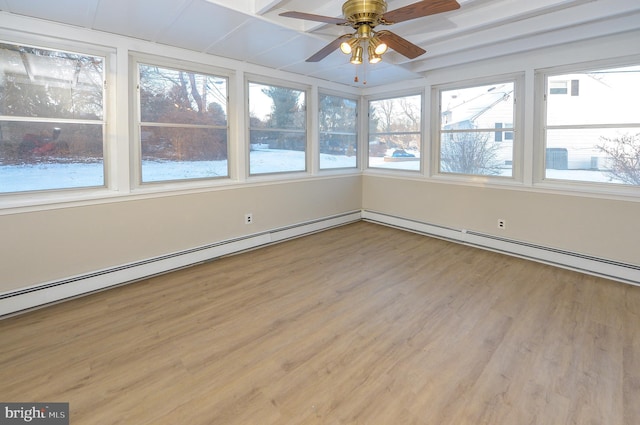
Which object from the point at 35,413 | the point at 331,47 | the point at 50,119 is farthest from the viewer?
the point at 50,119

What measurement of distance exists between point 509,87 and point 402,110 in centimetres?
163

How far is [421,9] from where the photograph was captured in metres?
1.93

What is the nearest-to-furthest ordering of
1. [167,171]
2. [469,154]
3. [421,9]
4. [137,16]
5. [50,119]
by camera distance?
[421,9], [137,16], [50,119], [167,171], [469,154]

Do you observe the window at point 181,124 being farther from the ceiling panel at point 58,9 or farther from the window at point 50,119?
the ceiling panel at point 58,9

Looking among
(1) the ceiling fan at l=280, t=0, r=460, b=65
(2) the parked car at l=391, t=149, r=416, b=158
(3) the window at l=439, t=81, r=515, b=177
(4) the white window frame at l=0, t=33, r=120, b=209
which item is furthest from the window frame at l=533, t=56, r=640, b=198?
(4) the white window frame at l=0, t=33, r=120, b=209

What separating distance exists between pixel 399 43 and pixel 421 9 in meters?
0.43

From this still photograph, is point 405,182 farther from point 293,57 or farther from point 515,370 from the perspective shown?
point 515,370

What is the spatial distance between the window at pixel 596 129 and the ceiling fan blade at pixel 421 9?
2.71m

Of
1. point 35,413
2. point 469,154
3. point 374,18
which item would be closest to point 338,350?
point 35,413

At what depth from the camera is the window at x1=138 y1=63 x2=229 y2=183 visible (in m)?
3.51

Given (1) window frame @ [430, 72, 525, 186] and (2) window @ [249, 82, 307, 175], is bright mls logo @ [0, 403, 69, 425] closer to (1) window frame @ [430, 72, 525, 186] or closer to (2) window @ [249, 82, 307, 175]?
(2) window @ [249, 82, 307, 175]

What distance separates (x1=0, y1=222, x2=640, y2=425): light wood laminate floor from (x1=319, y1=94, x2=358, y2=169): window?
8.31 ft

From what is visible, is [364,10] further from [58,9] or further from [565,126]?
[565,126]

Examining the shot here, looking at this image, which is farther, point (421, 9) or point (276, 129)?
point (276, 129)
